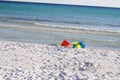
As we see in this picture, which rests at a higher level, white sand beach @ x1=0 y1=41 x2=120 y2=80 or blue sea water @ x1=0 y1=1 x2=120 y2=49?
blue sea water @ x1=0 y1=1 x2=120 y2=49

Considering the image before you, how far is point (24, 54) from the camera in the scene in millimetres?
11555

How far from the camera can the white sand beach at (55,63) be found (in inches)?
331

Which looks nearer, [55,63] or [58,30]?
[55,63]

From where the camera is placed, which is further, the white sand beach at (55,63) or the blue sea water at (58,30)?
the blue sea water at (58,30)

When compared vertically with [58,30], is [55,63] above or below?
below

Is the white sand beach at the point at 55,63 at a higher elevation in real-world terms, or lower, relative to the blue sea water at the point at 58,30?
lower

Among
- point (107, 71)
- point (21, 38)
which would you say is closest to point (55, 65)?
point (107, 71)

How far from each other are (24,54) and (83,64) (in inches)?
90.7

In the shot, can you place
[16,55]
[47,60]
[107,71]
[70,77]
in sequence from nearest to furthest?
[70,77]
[107,71]
[47,60]
[16,55]

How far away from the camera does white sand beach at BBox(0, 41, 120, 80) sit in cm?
840

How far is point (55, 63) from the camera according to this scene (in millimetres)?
10211

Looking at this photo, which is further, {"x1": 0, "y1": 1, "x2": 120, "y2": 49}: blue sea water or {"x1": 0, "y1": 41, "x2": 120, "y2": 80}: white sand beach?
{"x1": 0, "y1": 1, "x2": 120, "y2": 49}: blue sea water

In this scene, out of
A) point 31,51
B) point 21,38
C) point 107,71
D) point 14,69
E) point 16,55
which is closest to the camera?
point 14,69

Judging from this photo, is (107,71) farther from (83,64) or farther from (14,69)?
(14,69)
